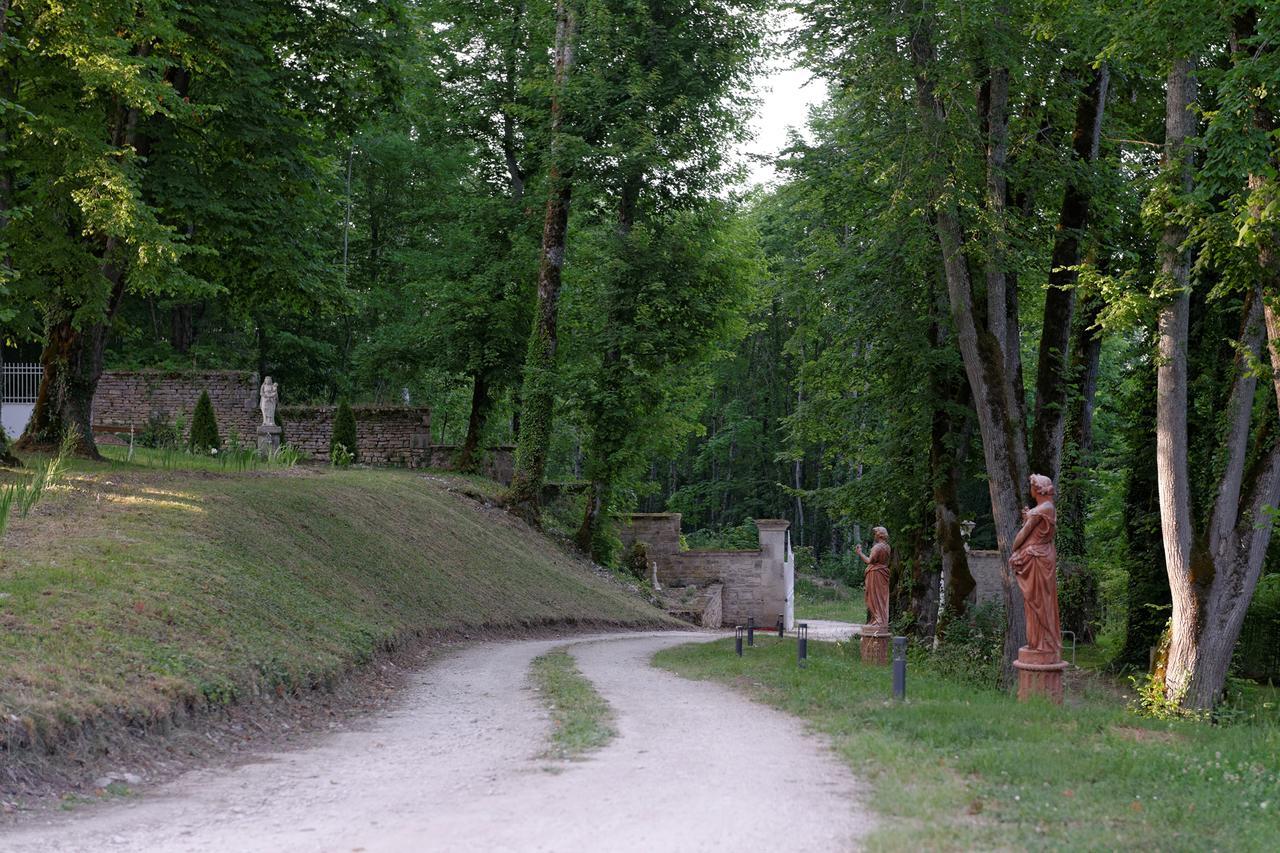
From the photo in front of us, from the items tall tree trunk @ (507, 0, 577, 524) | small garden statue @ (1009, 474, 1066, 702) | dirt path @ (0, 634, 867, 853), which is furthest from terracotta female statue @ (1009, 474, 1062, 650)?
tall tree trunk @ (507, 0, 577, 524)

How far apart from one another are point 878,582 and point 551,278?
14.0 m

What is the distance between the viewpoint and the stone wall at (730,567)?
3884 cm

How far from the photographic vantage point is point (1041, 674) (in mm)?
11898

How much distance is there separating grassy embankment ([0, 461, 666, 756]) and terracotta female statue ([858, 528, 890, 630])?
6.65 m

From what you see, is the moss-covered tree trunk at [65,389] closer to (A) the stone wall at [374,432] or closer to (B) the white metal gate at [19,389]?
(B) the white metal gate at [19,389]

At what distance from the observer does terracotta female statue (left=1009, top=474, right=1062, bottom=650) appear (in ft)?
39.3

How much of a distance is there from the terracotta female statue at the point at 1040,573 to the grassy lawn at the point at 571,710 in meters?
4.51

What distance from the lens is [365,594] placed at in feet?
55.6

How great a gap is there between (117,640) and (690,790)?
17.8 ft

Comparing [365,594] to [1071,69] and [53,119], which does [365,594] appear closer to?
[53,119]

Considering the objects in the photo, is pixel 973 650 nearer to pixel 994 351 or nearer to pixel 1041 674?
pixel 994 351

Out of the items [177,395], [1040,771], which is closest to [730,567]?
[177,395]

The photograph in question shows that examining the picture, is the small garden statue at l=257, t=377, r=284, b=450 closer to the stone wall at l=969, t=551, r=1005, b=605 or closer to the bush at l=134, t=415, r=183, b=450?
the bush at l=134, t=415, r=183, b=450

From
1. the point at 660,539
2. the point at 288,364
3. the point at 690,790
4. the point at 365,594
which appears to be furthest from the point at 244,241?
the point at 288,364
